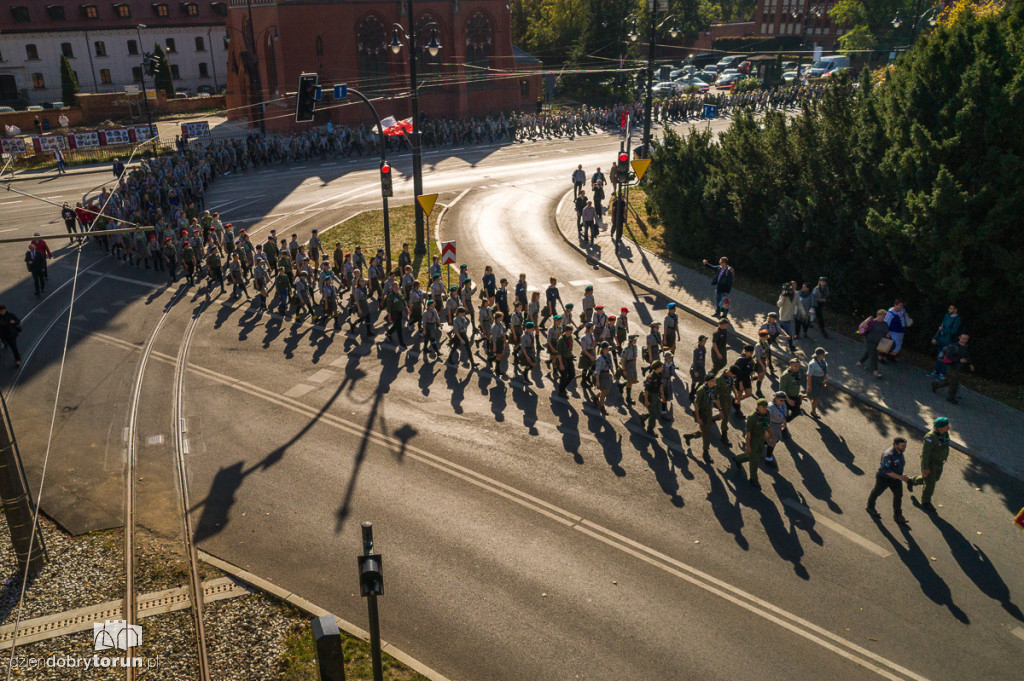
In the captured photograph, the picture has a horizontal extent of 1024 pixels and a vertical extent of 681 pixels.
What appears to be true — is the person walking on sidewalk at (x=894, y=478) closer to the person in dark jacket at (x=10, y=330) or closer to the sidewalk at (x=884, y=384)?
the sidewalk at (x=884, y=384)

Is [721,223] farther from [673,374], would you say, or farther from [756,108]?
[756,108]

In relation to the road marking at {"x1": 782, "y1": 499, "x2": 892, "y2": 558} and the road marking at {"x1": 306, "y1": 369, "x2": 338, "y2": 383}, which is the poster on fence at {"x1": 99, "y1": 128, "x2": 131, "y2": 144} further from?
the road marking at {"x1": 782, "y1": 499, "x2": 892, "y2": 558}

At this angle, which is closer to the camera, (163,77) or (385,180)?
(385,180)

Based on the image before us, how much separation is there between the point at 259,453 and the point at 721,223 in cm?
1536

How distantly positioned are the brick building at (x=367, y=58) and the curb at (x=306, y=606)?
136 ft

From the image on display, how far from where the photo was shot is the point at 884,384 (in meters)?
15.9

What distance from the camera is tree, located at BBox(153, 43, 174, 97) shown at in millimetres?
64194

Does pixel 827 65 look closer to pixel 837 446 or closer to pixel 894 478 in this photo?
pixel 837 446

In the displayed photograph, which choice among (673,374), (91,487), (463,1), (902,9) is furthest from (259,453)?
(902,9)

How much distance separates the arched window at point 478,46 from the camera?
54.6 metres

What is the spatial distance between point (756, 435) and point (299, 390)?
30.6 ft

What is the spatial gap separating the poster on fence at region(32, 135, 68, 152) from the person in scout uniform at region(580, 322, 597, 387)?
134 ft

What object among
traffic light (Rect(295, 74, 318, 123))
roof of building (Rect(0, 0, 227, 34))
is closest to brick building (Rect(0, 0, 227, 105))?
roof of building (Rect(0, 0, 227, 34))

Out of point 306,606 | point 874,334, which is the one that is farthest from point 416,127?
point 306,606
